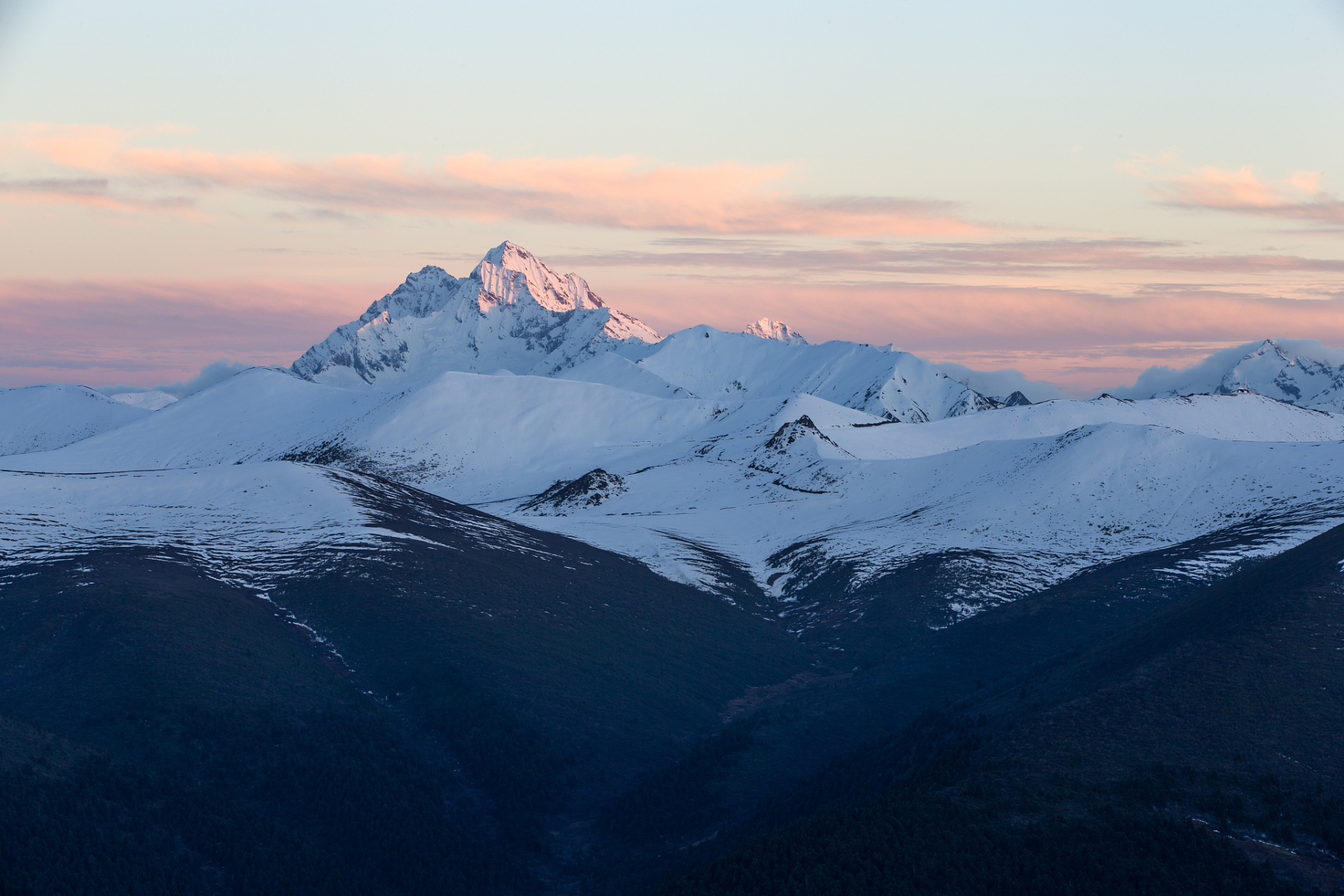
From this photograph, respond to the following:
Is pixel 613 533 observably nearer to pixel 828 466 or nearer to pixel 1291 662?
pixel 828 466

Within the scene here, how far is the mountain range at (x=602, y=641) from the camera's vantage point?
137ft

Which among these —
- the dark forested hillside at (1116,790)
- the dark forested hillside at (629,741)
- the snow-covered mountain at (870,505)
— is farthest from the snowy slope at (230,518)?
the dark forested hillside at (1116,790)

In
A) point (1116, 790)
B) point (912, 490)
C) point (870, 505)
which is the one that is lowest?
point (870, 505)

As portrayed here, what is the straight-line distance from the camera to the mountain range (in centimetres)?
4169

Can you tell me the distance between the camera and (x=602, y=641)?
66750 millimetres

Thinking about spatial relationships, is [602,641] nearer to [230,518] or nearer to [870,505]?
[230,518]

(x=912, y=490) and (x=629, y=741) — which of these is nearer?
(x=629, y=741)

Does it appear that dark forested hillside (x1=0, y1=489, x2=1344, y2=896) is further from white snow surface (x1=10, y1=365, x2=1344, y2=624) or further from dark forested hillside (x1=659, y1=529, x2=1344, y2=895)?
white snow surface (x1=10, y1=365, x2=1344, y2=624)

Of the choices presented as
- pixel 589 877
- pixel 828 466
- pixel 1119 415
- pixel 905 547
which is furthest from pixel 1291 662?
pixel 1119 415

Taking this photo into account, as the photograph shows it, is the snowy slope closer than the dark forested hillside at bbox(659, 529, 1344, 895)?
No

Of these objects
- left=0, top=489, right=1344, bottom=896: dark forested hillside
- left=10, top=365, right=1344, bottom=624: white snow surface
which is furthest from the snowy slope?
left=0, top=489, right=1344, bottom=896: dark forested hillside

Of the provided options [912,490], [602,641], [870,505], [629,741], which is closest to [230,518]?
[602,641]

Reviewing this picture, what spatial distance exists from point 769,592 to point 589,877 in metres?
50.1

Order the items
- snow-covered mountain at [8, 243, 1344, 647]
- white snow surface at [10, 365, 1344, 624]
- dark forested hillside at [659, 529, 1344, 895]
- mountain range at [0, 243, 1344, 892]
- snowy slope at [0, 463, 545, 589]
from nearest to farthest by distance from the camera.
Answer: dark forested hillside at [659, 529, 1344, 895] < mountain range at [0, 243, 1344, 892] < snowy slope at [0, 463, 545, 589] < snow-covered mountain at [8, 243, 1344, 647] < white snow surface at [10, 365, 1344, 624]
